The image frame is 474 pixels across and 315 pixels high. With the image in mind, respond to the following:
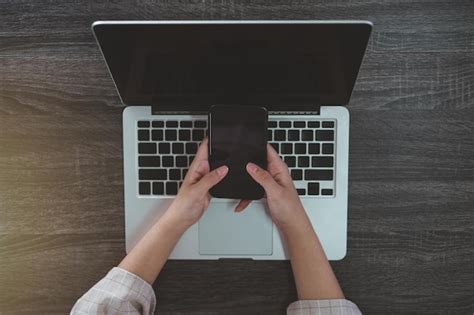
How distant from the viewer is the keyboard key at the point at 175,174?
0.89 meters

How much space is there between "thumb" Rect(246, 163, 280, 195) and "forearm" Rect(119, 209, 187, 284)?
16 cm

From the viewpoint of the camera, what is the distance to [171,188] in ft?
2.93

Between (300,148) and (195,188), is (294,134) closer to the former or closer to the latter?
(300,148)

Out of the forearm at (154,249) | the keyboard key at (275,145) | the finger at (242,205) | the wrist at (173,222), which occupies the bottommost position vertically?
the forearm at (154,249)

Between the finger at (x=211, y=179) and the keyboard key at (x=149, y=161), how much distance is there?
10 centimetres

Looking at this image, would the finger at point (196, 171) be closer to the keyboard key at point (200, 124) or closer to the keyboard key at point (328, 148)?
the keyboard key at point (200, 124)

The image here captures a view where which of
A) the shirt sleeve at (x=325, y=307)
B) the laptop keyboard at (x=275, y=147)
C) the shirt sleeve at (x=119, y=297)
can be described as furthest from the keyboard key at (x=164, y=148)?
the shirt sleeve at (x=325, y=307)

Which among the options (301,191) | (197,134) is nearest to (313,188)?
(301,191)

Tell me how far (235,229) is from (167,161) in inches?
7.0

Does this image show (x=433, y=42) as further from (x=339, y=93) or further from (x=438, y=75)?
(x=339, y=93)

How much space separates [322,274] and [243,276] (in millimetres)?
165

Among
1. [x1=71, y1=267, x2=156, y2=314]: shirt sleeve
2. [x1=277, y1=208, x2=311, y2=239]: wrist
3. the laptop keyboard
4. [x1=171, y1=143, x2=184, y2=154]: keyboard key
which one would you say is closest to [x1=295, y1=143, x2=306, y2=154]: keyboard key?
the laptop keyboard

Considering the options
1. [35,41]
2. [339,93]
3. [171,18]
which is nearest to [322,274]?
[339,93]

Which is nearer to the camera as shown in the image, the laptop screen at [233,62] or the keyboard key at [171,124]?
the laptop screen at [233,62]
